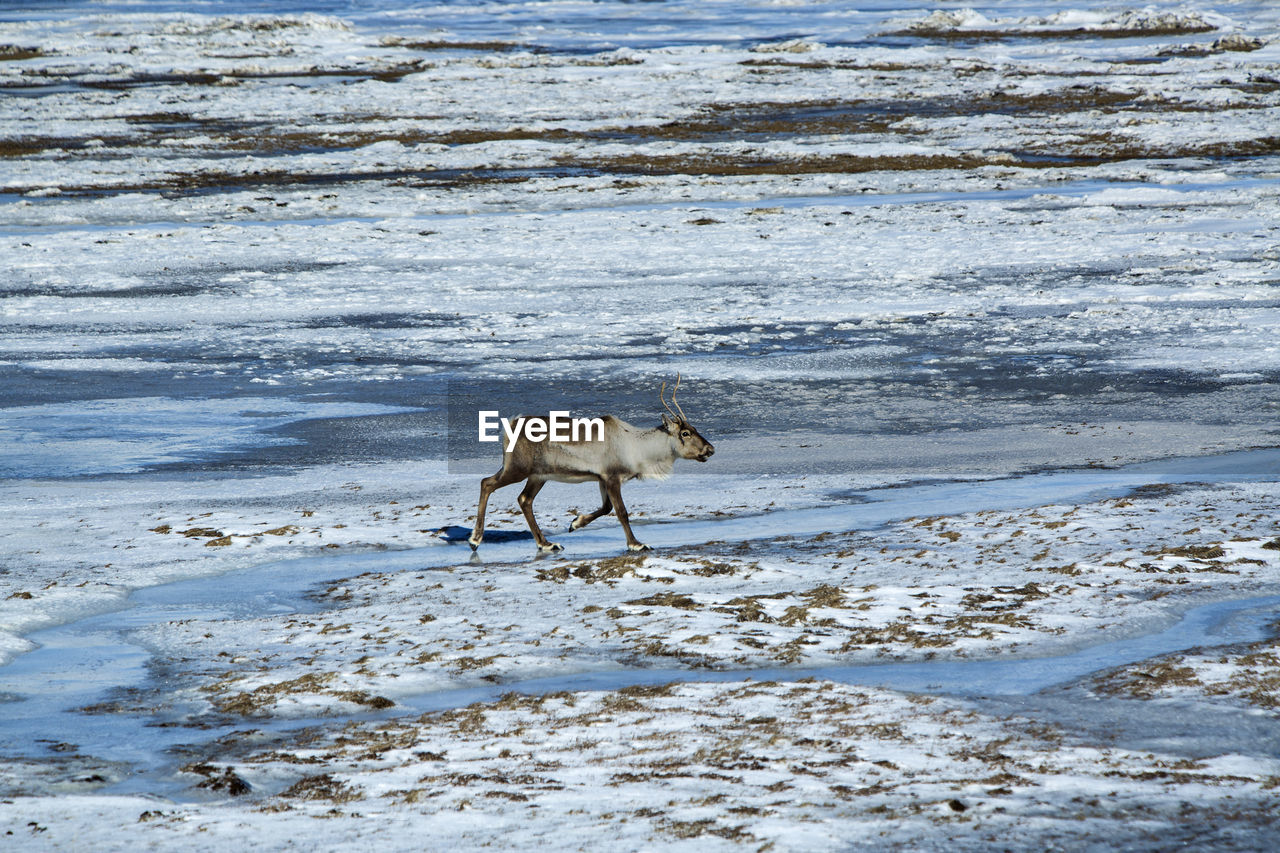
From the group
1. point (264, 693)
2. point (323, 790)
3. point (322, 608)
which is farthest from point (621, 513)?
point (323, 790)

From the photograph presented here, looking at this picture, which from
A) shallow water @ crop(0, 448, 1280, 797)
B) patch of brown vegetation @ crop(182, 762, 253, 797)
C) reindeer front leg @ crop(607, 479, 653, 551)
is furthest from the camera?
reindeer front leg @ crop(607, 479, 653, 551)

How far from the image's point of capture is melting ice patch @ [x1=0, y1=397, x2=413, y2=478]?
10773mm

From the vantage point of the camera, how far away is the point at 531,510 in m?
8.09

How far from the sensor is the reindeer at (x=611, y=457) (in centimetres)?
793

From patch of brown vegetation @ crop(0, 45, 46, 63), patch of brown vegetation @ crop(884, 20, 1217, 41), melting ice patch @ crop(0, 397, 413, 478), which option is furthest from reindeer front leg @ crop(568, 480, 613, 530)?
patch of brown vegetation @ crop(884, 20, 1217, 41)

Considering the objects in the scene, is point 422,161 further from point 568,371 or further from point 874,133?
point 568,371

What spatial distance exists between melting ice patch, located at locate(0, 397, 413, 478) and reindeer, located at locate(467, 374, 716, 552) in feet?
13.3

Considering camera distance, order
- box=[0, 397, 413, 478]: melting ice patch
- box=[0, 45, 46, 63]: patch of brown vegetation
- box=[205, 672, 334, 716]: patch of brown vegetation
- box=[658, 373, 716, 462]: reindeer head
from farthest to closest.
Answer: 1. box=[0, 45, 46, 63]: patch of brown vegetation
2. box=[0, 397, 413, 478]: melting ice patch
3. box=[658, 373, 716, 462]: reindeer head
4. box=[205, 672, 334, 716]: patch of brown vegetation

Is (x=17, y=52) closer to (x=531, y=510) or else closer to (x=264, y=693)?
(x=531, y=510)

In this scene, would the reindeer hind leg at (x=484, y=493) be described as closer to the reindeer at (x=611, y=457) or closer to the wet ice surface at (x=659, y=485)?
the reindeer at (x=611, y=457)

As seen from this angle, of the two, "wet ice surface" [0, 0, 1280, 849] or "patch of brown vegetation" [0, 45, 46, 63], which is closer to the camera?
"wet ice surface" [0, 0, 1280, 849]

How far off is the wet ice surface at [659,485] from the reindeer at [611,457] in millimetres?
449

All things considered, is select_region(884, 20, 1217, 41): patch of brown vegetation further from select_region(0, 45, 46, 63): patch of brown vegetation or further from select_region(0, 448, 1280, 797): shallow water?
select_region(0, 448, 1280, 797): shallow water

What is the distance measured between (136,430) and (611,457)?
224 inches
